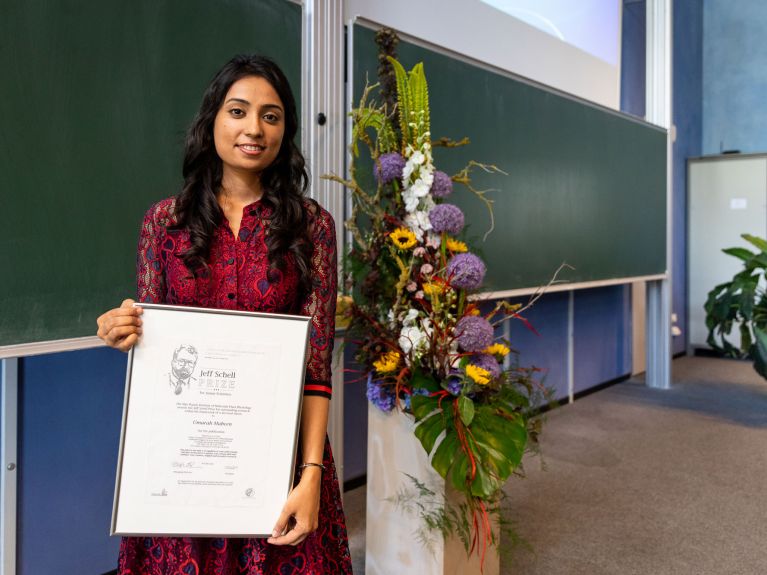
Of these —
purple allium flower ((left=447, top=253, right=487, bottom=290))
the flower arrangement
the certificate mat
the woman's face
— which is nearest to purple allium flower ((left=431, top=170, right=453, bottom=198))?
the flower arrangement

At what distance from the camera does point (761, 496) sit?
9.68ft

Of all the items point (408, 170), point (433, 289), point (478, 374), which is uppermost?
point (408, 170)

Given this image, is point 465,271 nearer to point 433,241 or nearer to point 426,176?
point 433,241

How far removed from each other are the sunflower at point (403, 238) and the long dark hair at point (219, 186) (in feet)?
2.62

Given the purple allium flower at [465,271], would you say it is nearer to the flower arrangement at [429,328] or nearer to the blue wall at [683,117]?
the flower arrangement at [429,328]

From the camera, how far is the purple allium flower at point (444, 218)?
190 cm

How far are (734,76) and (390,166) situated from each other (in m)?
6.24

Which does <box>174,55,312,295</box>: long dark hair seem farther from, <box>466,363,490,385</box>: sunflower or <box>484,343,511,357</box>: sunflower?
<box>484,343,511,357</box>: sunflower

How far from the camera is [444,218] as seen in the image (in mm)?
1895

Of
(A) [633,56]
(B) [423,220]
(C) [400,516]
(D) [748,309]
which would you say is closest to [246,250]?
(B) [423,220]

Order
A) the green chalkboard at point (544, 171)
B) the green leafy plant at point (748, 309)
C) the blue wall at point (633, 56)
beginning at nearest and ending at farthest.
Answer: the green chalkboard at point (544, 171) < the green leafy plant at point (748, 309) < the blue wall at point (633, 56)

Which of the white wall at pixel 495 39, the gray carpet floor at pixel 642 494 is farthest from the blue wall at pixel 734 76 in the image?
the gray carpet floor at pixel 642 494

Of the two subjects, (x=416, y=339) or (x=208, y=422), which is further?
(x=416, y=339)

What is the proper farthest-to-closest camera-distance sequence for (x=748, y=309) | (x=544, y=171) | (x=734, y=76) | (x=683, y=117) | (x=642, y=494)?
1. (x=734, y=76)
2. (x=683, y=117)
3. (x=748, y=309)
4. (x=544, y=171)
5. (x=642, y=494)
